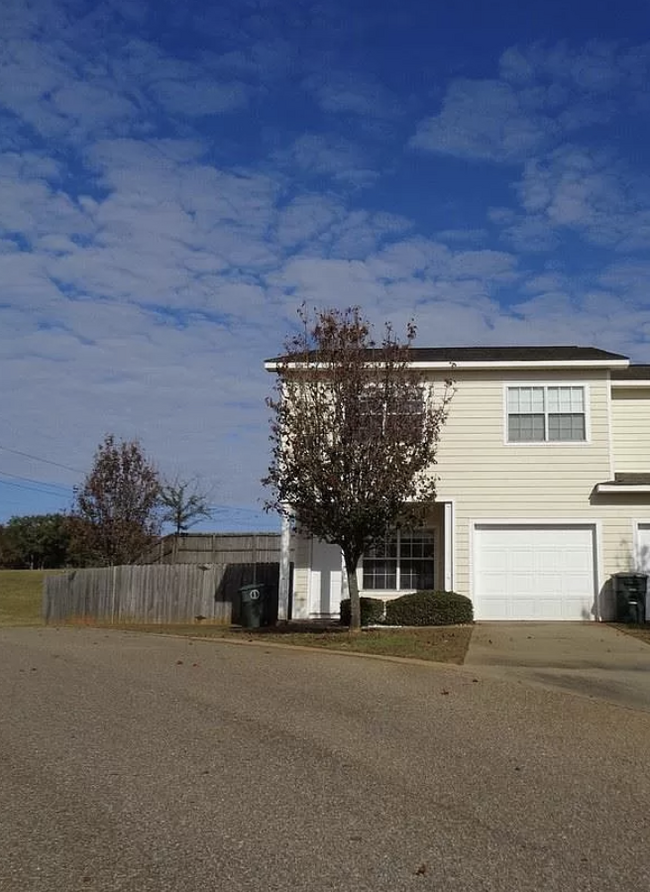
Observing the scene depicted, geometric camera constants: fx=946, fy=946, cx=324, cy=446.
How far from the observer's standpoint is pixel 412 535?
21.9 metres

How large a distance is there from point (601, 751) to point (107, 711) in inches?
194

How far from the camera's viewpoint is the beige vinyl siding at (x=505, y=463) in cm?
2086

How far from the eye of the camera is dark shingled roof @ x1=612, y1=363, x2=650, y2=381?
21.8m

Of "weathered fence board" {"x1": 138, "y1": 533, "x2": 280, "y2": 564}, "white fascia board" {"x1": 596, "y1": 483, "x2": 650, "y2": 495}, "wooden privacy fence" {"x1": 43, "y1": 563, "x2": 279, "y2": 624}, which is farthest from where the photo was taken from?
"weathered fence board" {"x1": 138, "y1": 533, "x2": 280, "y2": 564}

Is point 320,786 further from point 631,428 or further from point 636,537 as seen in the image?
point 631,428

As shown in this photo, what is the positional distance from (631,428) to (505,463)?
3.21 metres

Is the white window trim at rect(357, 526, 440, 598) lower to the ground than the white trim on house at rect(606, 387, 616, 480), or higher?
lower

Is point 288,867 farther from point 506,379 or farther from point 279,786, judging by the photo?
point 506,379

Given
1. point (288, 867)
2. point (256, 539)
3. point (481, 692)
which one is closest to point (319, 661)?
point (481, 692)

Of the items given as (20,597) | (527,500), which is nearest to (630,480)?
(527,500)

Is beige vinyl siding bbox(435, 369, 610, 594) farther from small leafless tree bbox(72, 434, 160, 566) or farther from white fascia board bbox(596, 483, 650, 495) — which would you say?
small leafless tree bbox(72, 434, 160, 566)

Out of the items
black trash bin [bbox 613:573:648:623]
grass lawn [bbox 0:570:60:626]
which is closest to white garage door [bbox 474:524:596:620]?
black trash bin [bbox 613:573:648:623]

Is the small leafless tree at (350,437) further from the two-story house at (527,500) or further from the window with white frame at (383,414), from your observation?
the two-story house at (527,500)

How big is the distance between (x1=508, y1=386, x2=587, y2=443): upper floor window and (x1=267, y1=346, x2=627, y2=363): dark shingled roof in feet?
2.31
